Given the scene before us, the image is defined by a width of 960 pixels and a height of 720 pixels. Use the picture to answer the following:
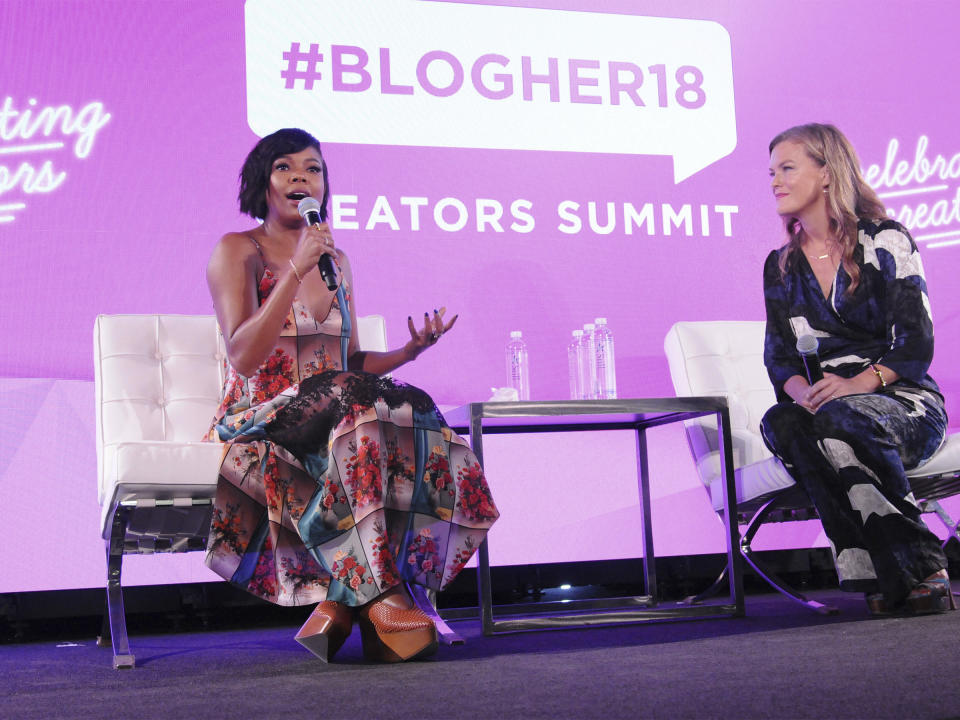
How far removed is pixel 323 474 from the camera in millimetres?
2086

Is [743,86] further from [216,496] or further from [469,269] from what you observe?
[216,496]

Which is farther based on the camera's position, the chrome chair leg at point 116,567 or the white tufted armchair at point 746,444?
the white tufted armchair at point 746,444

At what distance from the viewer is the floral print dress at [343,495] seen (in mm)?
1996

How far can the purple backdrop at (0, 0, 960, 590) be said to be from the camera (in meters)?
3.27

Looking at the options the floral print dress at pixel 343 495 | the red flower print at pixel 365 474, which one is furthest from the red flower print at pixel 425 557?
the red flower print at pixel 365 474

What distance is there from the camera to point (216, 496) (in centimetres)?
219

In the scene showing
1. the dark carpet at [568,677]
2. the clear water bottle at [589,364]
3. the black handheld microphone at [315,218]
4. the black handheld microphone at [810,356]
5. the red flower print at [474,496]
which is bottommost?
the dark carpet at [568,677]

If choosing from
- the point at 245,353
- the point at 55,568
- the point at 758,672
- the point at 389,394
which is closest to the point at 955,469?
the point at 758,672

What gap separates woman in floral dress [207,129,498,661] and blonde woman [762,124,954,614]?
2.78 ft

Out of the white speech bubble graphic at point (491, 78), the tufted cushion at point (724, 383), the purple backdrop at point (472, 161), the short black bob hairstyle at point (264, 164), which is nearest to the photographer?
the short black bob hairstyle at point (264, 164)

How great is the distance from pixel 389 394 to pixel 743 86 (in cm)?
242

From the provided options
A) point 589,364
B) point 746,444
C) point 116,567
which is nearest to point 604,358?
point 589,364

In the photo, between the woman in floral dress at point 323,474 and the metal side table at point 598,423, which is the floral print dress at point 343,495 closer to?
the woman in floral dress at point 323,474

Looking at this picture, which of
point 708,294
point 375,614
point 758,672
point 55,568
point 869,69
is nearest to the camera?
point 758,672
